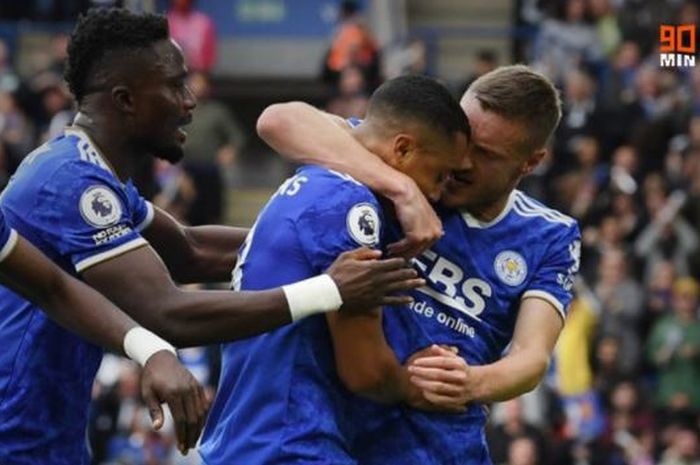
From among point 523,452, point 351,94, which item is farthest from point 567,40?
point 523,452

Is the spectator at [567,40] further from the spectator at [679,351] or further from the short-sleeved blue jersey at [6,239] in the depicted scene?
the short-sleeved blue jersey at [6,239]

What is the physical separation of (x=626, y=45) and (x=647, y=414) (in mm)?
5027

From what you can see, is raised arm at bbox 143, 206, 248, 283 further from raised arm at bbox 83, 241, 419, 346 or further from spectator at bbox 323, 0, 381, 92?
spectator at bbox 323, 0, 381, 92

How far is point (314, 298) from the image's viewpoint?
22.1ft

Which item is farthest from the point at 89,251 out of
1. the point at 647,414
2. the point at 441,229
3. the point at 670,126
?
the point at 670,126

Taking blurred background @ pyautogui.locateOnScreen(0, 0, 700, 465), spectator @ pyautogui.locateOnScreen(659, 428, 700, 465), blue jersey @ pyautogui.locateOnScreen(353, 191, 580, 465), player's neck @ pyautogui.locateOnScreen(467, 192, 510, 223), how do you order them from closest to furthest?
blue jersey @ pyautogui.locateOnScreen(353, 191, 580, 465)
player's neck @ pyautogui.locateOnScreen(467, 192, 510, 223)
spectator @ pyautogui.locateOnScreen(659, 428, 700, 465)
blurred background @ pyautogui.locateOnScreen(0, 0, 700, 465)

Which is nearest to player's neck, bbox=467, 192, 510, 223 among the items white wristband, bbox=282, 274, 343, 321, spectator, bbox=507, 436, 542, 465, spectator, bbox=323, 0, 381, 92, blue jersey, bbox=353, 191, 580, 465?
blue jersey, bbox=353, 191, 580, 465

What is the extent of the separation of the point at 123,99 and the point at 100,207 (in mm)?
468

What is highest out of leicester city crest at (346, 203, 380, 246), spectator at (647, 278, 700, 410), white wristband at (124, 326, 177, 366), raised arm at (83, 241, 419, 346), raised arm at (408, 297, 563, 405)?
leicester city crest at (346, 203, 380, 246)

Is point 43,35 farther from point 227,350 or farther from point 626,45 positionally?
point 227,350

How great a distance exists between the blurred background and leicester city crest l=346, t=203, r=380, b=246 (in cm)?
908

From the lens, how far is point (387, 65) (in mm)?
21953

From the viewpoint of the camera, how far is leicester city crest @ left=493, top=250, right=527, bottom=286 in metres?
7.47

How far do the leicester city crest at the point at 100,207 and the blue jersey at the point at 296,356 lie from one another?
0.50 metres
